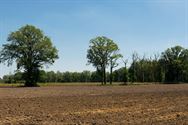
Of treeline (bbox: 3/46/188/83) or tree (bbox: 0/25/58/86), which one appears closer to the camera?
tree (bbox: 0/25/58/86)

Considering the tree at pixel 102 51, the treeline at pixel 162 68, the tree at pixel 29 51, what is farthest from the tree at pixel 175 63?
the tree at pixel 29 51

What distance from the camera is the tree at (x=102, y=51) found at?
4530 inches

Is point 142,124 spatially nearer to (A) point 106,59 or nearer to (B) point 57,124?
(B) point 57,124

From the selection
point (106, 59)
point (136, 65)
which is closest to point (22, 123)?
point (106, 59)

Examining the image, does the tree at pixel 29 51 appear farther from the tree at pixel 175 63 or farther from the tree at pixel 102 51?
the tree at pixel 175 63

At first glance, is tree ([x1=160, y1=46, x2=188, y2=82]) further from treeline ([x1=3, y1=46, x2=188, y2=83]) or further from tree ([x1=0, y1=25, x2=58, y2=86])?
tree ([x1=0, y1=25, x2=58, y2=86])

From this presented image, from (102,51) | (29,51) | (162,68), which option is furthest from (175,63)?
(29,51)

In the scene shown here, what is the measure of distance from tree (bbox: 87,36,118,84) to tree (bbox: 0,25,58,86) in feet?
67.8

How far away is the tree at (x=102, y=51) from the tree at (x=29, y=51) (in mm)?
20665

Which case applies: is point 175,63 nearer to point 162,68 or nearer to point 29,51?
point 162,68

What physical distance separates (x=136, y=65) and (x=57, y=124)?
116 meters

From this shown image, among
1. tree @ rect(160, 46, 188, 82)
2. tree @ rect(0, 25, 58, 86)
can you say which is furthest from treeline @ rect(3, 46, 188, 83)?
tree @ rect(0, 25, 58, 86)

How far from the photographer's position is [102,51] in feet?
377

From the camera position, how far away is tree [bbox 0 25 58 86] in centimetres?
9462
